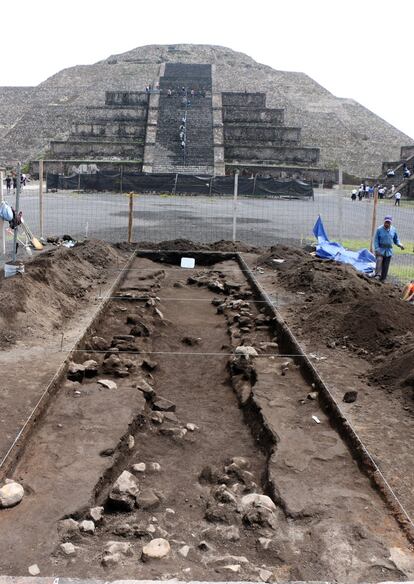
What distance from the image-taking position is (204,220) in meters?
23.4

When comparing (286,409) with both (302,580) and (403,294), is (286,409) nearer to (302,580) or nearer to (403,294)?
(302,580)

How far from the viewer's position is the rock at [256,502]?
423 cm

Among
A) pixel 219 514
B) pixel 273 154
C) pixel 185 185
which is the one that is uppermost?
pixel 273 154

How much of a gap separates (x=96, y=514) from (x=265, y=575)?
1234mm

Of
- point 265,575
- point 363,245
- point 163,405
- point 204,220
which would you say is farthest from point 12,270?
point 204,220

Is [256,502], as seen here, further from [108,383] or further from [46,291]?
A: [46,291]

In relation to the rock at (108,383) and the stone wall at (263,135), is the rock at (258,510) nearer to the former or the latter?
the rock at (108,383)

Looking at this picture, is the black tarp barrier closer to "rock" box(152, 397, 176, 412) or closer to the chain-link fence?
the chain-link fence

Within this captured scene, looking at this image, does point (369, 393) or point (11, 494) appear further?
point (369, 393)

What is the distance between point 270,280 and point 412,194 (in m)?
33.4

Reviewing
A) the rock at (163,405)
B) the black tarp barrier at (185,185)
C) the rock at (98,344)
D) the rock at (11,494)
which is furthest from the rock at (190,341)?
the black tarp barrier at (185,185)

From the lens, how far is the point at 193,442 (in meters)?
5.50

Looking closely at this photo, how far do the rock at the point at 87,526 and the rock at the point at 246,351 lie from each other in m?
3.79

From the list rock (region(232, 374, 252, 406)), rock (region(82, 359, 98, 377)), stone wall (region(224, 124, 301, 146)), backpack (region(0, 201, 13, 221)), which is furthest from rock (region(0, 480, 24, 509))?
stone wall (region(224, 124, 301, 146))
